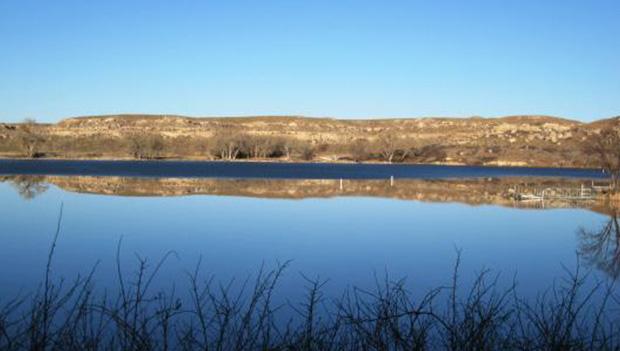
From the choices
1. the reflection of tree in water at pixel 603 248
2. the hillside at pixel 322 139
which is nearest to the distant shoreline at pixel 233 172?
the hillside at pixel 322 139

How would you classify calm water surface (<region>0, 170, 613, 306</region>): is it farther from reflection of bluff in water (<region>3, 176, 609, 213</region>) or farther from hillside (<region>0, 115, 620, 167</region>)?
hillside (<region>0, 115, 620, 167</region>)

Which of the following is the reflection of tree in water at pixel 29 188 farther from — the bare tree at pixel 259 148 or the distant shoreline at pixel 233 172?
the bare tree at pixel 259 148

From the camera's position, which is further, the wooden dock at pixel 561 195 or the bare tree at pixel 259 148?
the bare tree at pixel 259 148

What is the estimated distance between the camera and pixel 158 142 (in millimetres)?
104188

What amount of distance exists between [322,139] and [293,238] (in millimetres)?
108141

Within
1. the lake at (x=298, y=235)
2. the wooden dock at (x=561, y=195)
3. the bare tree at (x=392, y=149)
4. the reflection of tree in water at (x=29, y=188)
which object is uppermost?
the bare tree at (x=392, y=149)

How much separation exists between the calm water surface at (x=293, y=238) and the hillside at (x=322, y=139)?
218 feet

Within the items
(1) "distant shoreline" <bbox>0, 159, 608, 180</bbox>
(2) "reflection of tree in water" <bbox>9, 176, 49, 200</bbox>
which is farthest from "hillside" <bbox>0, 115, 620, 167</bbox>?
(2) "reflection of tree in water" <bbox>9, 176, 49, 200</bbox>

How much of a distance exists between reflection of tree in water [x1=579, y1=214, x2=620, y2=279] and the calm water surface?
0.34 meters

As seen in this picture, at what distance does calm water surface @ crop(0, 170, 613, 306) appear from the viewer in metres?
14.0

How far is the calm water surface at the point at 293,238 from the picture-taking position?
14.0 meters

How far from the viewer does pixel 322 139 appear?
127000 millimetres

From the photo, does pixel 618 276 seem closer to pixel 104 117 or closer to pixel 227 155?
pixel 227 155

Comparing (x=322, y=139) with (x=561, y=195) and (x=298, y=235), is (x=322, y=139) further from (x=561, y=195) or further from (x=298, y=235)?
(x=298, y=235)
